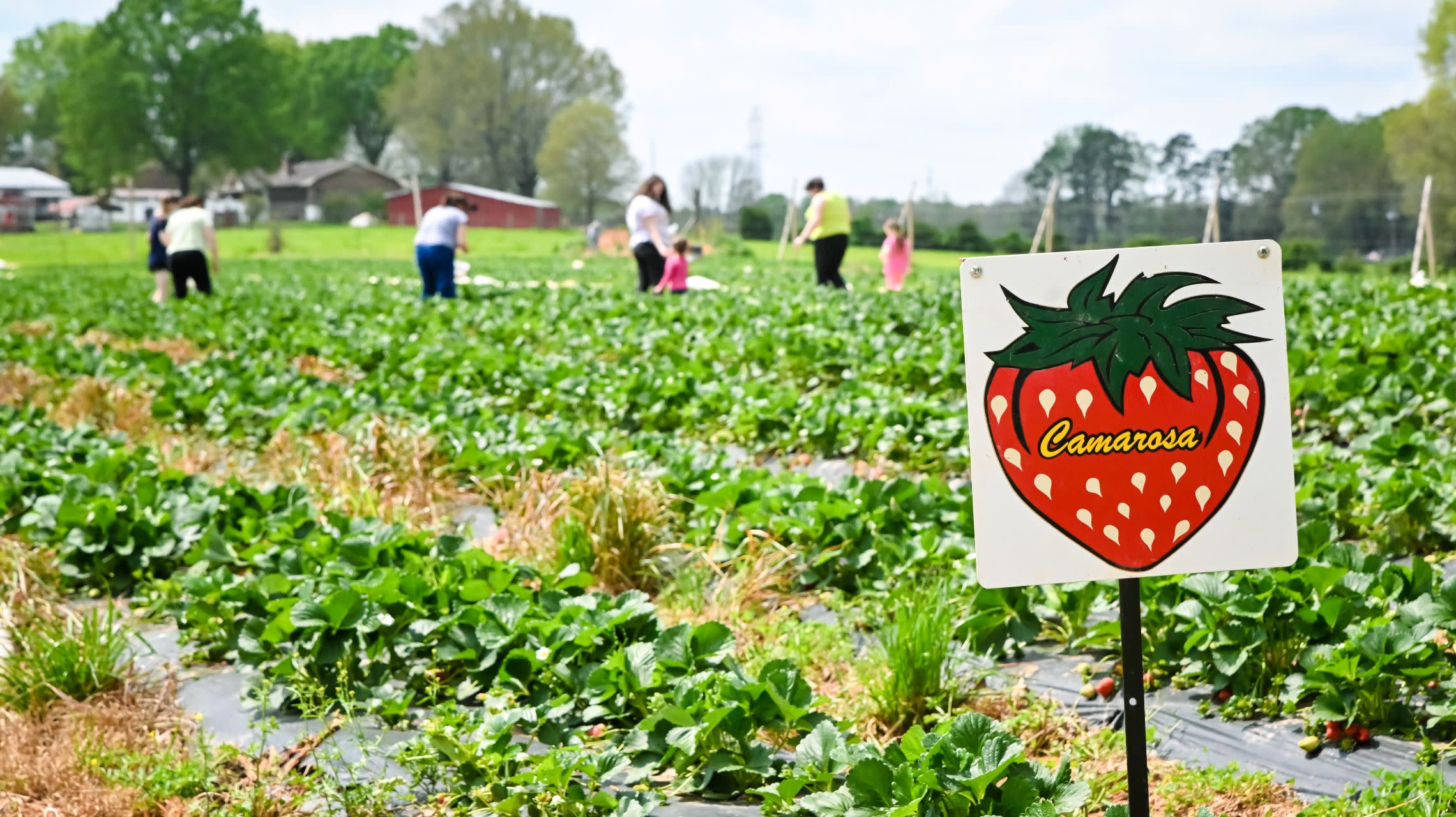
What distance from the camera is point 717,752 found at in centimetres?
275

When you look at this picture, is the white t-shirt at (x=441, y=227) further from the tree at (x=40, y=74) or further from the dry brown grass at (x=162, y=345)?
the tree at (x=40, y=74)

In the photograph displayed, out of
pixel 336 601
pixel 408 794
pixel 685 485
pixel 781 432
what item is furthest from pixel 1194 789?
pixel 781 432

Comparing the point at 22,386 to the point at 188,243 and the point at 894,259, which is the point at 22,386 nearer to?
the point at 188,243

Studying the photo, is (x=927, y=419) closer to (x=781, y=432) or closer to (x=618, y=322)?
(x=781, y=432)

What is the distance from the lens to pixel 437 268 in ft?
45.4

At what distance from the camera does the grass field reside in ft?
119

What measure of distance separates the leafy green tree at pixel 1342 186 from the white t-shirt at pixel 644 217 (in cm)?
1680

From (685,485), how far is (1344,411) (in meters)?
2.95

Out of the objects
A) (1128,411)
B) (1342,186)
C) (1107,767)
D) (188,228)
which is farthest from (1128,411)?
(1342,186)

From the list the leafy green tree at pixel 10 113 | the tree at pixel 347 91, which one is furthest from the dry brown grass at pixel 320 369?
the leafy green tree at pixel 10 113

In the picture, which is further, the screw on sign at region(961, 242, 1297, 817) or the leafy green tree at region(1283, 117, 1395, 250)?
the leafy green tree at region(1283, 117, 1395, 250)

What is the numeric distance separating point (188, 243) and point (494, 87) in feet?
212

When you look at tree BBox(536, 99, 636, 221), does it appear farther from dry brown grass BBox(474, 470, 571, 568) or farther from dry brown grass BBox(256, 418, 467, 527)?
dry brown grass BBox(474, 470, 571, 568)

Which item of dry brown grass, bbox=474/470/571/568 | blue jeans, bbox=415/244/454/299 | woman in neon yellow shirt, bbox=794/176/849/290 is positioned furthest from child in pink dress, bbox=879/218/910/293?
dry brown grass, bbox=474/470/571/568
